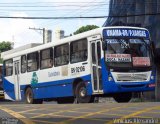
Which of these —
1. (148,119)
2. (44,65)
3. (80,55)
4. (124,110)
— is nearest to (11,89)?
(44,65)

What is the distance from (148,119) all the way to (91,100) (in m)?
9.15

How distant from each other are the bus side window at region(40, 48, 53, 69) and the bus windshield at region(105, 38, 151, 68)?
15.6ft

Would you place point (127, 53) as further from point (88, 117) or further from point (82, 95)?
point (88, 117)

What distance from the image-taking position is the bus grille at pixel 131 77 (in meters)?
21.0

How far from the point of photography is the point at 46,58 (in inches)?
1002

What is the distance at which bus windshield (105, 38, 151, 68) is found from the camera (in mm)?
20906

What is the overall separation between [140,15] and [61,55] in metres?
12.4

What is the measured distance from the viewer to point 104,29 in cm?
2127

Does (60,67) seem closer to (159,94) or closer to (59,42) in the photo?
(59,42)

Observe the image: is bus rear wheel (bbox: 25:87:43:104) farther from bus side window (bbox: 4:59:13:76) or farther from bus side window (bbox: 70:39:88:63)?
bus side window (bbox: 70:39:88:63)

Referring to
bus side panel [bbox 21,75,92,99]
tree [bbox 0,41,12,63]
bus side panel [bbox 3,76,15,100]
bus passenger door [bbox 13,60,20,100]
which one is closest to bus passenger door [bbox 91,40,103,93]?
bus side panel [bbox 21,75,92,99]

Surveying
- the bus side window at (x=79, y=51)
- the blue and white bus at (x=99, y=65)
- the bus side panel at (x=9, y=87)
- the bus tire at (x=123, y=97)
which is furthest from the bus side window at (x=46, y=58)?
the bus side panel at (x=9, y=87)

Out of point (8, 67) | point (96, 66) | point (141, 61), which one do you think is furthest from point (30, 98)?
point (141, 61)

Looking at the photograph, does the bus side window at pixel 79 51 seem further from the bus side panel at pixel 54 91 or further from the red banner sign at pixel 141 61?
the red banner sign at pixel 141 61
